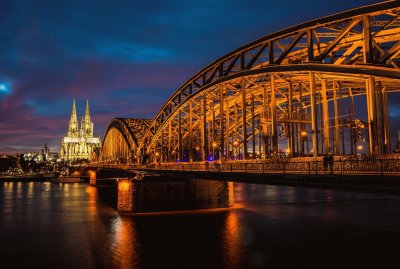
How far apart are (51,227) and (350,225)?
2834 cm

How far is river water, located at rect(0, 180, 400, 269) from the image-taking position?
25891 mm

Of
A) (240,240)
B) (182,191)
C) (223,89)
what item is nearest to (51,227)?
(182,191)

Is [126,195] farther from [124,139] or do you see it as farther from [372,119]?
[124,139]

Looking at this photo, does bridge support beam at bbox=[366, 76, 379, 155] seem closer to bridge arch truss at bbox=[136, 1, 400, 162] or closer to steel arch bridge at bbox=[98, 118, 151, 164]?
bridge arch truss at bbox=[136, 1, 400, 162]

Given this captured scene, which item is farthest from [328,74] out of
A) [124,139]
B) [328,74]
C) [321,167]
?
[124,139]

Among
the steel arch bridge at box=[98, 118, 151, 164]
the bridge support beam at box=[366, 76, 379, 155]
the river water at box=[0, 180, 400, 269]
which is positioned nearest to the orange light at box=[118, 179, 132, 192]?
the river water at box=[0, 180, 400, 269]

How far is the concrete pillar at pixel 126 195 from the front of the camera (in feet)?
149

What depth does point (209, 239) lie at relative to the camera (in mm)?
32719

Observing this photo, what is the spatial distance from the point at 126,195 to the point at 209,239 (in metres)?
16.9

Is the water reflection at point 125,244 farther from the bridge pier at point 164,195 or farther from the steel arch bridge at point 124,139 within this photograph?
the steel arch bridge at point 124,139

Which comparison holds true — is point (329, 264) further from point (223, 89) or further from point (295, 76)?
point (223, 89)

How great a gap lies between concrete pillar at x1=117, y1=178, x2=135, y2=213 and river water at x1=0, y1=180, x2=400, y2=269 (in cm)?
117

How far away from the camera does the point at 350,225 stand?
123 ft

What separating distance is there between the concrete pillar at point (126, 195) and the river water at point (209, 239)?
117cm
